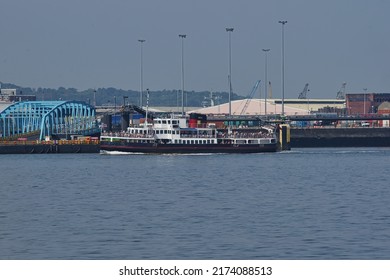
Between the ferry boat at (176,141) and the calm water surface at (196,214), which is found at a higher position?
the ferry boat at (176,141)

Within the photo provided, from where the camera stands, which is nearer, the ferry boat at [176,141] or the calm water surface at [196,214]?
the calm water surface at [196,214]

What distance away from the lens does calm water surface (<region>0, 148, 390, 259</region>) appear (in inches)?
1976

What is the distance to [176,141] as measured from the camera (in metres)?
155

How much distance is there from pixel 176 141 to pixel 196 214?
90.4m

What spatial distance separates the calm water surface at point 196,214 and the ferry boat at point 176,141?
1658 inches

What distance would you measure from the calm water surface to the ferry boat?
42115 millimetres

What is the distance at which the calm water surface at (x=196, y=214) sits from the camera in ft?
165

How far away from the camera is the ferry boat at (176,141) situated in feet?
506

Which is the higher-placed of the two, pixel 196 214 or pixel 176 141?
pixel 176 141

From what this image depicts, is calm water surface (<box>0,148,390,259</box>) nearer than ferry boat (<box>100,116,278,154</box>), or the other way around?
calm water surface (<box>0,148,390,259</box>)

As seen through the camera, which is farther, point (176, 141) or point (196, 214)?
point (176, 141)

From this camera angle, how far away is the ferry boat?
15425 cm

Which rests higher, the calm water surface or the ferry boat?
the ferry boat

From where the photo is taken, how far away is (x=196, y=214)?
64.3 metres
